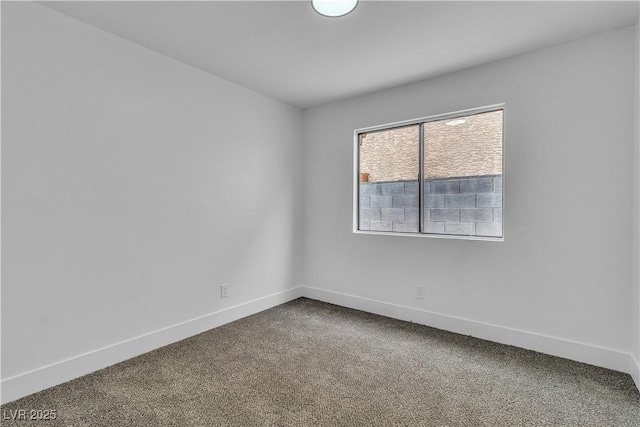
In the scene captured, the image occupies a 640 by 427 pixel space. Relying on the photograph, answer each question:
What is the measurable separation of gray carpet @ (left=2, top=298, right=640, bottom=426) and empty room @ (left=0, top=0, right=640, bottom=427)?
17mm

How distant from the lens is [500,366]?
91.2 inches

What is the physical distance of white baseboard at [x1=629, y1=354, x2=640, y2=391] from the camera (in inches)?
80.1

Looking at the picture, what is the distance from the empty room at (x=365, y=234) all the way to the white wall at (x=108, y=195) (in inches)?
0.5

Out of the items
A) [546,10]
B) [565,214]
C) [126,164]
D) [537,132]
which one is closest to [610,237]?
[565,214]

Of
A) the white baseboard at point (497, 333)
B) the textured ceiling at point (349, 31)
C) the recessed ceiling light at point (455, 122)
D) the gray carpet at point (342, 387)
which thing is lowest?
the gray carpet at point (342, 387)

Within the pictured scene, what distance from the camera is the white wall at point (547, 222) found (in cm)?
225

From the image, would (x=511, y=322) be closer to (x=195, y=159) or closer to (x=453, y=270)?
(x=453, y=270)

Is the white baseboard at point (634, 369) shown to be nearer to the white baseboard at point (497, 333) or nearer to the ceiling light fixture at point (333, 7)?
the white baseboard at point (497, 333)

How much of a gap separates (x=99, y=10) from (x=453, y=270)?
3346mm

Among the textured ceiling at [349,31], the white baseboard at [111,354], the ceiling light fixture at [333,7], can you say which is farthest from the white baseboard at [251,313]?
the ceiling light fixture at [333,7]

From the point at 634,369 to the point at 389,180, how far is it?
2.38 metres

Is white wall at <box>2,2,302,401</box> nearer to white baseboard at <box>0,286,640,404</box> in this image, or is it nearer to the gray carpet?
white baseboard at <box>0,286,640,404</box>

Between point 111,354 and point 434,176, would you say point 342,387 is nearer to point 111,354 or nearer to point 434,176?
point 111,354

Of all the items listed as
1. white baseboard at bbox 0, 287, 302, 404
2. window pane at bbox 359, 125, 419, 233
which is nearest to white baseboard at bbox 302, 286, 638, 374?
window pane at bbox 359, 125, 419, 233
